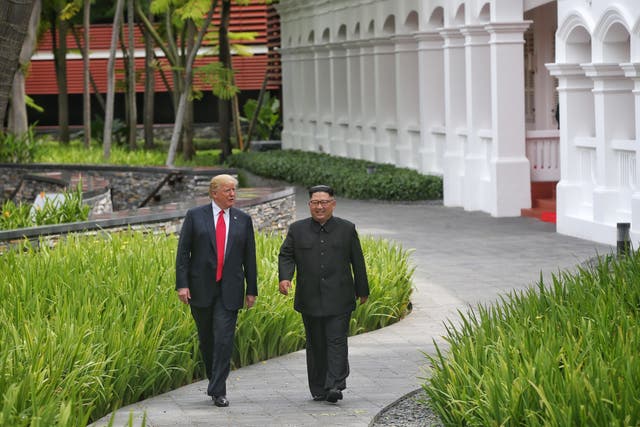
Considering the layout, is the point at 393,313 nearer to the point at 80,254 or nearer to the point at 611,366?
the point at 80,254

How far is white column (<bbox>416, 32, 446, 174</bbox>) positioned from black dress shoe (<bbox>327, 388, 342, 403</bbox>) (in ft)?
62.8

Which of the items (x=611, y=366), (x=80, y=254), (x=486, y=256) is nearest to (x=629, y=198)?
(x=486, y=256)

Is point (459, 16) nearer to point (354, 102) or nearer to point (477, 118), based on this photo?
point (477, 118)

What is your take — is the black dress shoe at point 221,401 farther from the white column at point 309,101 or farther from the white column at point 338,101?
the white column at point 309,101

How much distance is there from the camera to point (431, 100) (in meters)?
29.8

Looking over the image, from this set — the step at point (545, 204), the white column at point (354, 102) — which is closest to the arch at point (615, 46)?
the step at point (545, 204)

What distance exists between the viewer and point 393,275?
1398 centimetres

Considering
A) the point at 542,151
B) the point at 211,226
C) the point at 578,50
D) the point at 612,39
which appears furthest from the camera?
the point at 542,151

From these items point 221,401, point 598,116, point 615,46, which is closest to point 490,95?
point 598,116

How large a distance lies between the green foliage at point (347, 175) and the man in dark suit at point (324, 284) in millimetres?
18226

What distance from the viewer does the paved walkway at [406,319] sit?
9.51 m

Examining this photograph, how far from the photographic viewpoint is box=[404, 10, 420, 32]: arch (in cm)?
3025

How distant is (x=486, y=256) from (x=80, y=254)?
7.52 metres

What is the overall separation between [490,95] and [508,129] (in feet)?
5.88
